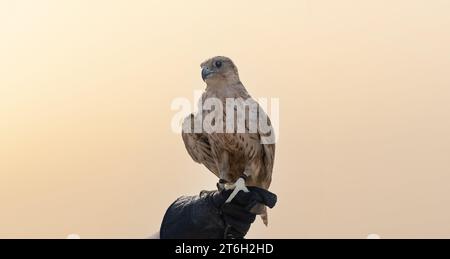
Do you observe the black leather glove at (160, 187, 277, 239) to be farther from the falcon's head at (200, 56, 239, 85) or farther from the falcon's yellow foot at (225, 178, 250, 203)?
the falcon's head at (200, 56, 239, 85)

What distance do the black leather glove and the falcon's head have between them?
2.41 ft

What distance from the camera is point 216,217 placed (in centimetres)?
580

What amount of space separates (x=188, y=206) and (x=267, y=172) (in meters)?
0.60

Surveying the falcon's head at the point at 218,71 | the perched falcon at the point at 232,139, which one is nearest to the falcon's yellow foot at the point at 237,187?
the perched falcon at the point at 232,139

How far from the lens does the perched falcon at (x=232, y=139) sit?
5957mm

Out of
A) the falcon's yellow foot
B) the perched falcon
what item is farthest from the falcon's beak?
the falcon's yellow foot

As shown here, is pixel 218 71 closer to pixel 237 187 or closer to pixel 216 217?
pixel 237 187

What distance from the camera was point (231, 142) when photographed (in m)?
5.97

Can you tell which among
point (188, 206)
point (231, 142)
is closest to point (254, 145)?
point (231, 142)

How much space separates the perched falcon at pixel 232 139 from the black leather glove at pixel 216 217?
5.1 inches

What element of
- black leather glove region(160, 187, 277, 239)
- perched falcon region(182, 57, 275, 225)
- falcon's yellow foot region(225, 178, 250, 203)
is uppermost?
perched falcon region(182, 57, 275, 225)

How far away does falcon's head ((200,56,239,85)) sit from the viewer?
19.7 ft

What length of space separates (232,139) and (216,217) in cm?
53
